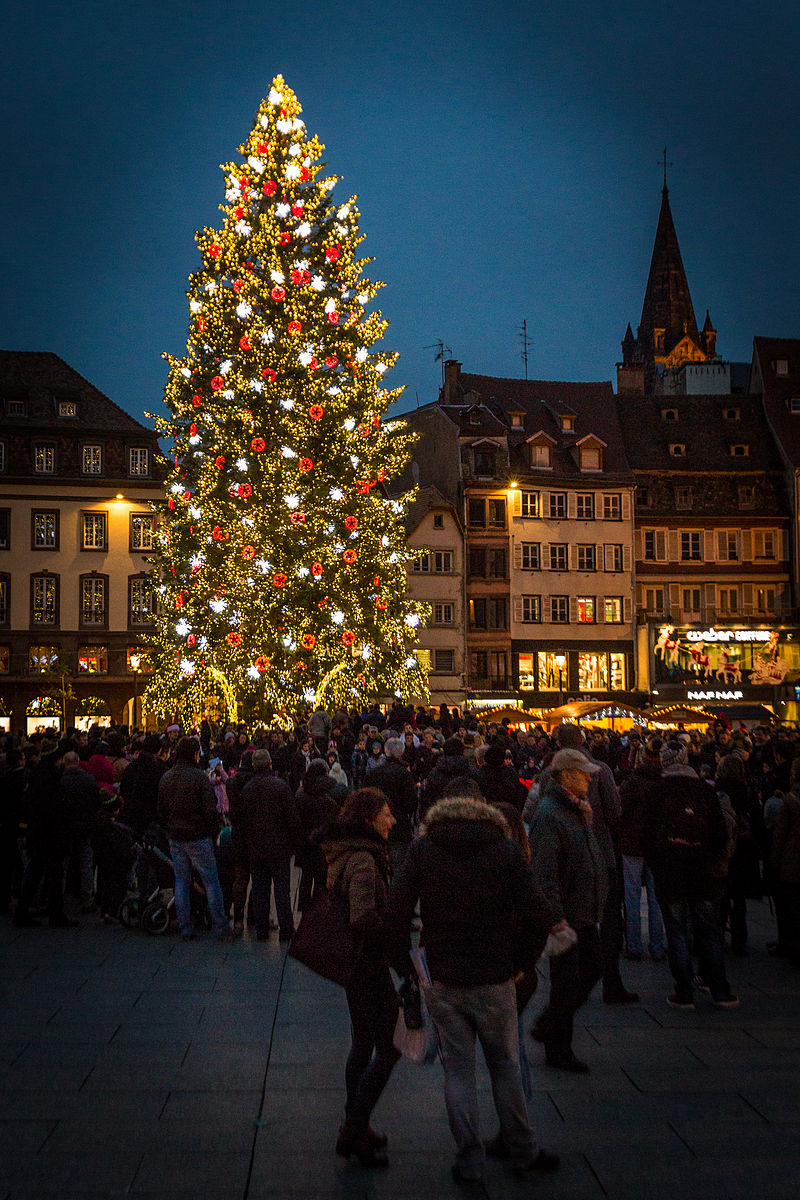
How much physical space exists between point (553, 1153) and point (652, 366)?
11898 cm

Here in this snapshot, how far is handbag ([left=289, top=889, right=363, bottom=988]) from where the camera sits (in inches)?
233

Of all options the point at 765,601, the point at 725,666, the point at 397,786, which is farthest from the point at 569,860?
the point at 765,601

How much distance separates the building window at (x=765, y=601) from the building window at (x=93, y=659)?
98.9 ft

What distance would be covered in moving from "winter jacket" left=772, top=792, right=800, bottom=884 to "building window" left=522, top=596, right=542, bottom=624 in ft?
147

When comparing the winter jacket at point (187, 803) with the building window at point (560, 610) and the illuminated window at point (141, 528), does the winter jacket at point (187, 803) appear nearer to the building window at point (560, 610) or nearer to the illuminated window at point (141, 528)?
the illuminated window at point (141, 528)

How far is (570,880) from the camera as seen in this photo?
721 centimetres

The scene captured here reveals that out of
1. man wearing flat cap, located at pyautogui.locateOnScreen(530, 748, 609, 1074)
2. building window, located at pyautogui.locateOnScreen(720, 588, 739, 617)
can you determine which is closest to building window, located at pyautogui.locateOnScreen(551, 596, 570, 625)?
building window, located at pyautogui.locateOnScreen(720, 588, 739, 617)

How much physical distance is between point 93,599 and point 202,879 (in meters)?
43.1

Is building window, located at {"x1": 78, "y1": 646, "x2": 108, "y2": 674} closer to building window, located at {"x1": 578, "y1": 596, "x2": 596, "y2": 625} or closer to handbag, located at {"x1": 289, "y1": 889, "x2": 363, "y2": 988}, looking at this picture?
building window, located at {"x1": 578, "y1": 596, "x2": 596, "y2": 625}

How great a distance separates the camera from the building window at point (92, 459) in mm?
53750

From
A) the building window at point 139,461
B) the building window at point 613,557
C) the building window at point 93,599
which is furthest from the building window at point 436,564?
the building window at point 93,599

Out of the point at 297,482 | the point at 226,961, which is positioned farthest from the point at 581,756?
the point at 297,482

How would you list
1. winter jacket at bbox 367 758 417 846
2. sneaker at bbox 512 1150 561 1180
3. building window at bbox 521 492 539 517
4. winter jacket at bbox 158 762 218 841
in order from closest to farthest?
1. sneaker at bbox 512 1150 561 1180
2. winter jacket at bbox 158 762 218 841
3. winter jacket at bbox 367 758 417 846
4. building window at bbox 521 492 539 517

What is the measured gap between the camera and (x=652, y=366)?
120 m
